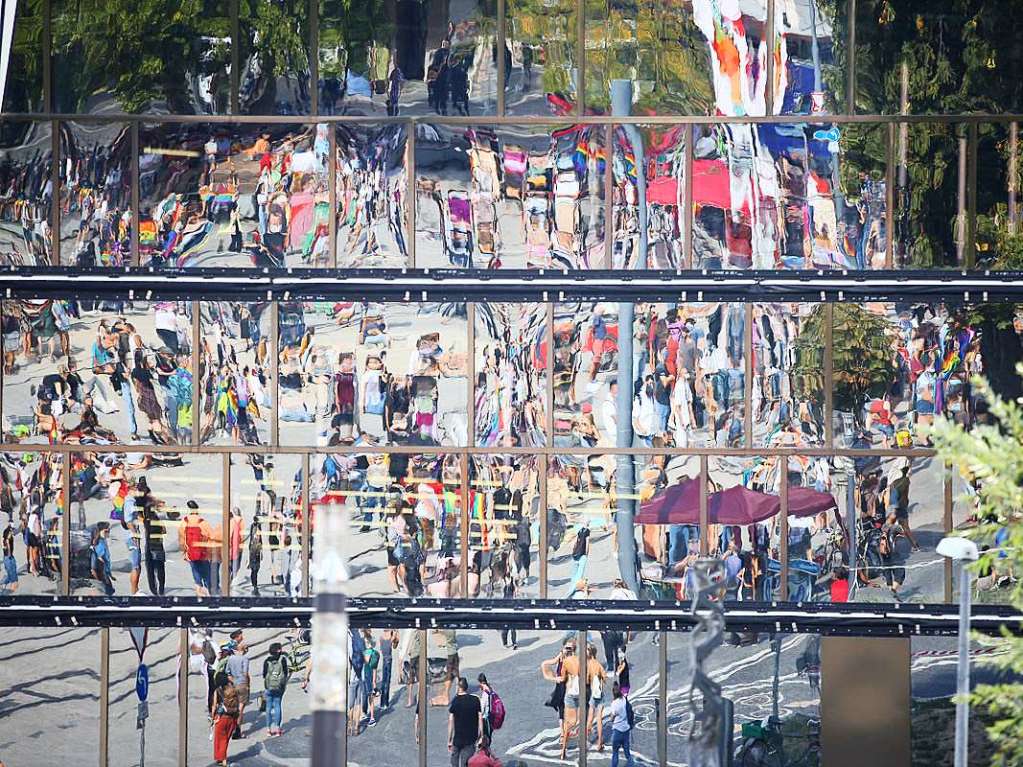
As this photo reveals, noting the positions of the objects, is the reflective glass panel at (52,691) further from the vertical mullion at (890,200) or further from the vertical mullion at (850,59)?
the vertical mullion at (850,59)

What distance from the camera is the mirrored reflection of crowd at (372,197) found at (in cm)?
1894

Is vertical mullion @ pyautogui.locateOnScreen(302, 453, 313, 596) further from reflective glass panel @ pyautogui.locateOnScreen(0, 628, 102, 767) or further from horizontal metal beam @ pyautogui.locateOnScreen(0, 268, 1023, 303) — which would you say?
reflective glass panel @ pyautogui.locateOnScreen(0, 628, 102, 767)

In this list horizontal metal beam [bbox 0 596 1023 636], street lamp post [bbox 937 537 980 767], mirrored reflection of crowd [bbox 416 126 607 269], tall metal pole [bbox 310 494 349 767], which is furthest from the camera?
mirrored reflection of crowd [bbox 416 126 607 269]

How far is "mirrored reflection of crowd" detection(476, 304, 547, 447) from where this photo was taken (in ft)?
62.0

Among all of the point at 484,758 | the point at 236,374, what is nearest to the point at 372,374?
the point at 236,374

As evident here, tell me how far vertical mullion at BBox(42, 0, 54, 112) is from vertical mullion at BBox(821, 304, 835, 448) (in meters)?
9.53

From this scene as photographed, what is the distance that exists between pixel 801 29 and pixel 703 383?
171 inches

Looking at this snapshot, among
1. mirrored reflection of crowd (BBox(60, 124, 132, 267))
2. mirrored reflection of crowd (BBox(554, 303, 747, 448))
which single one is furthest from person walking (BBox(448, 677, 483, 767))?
mirrored reflection of crowd (BBox(60, 124, 132, 267))

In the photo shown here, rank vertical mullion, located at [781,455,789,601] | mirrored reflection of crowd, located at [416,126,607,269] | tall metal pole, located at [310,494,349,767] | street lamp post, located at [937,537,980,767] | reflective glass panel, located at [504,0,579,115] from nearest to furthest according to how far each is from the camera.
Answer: tall metal pole, located at [310,494,349,767], street lamp post, located at [937,537,980,767], vertical mullion, located at [781,455,789,601], reflective glass panel, located at [504,0,579,115], mirrored reflection of crowd, located at [416,126,607,269]

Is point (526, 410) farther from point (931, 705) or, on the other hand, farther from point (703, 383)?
point (931, 705)

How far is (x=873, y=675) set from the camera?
18609 millimetres

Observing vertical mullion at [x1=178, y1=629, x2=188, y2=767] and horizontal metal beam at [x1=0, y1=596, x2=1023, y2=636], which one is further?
vertical mullion at [x1=178, y1=629, x2=188, y2=767]

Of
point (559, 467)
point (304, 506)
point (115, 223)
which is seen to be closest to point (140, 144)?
point (115, 223)

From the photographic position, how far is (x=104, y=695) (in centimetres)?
1883
